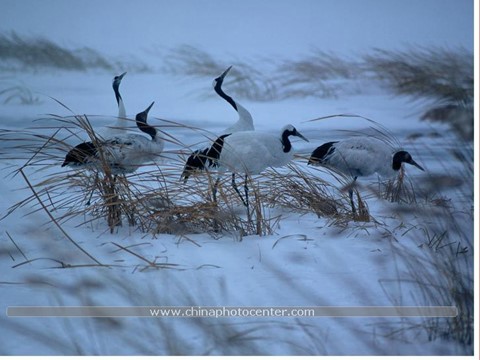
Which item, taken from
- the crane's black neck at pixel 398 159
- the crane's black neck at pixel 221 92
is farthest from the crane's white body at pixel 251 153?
the crane's black neck at pixel 398 159

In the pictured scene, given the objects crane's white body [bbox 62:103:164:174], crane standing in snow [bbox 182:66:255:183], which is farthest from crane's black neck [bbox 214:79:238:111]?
crane's white body [bbox 62:103:164:174]

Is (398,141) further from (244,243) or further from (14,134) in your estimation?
A: (14,134)

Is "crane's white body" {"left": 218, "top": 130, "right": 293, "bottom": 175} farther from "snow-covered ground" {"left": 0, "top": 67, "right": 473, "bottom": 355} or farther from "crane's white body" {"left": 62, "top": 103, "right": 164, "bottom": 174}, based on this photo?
"crane's white body" {"left": 62, "top": 103, "right": 164, "bottom": 174}

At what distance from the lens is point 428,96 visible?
236cm

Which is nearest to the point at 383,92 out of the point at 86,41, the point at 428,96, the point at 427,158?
the point at 428,96

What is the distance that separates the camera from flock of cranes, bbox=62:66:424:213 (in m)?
2.29

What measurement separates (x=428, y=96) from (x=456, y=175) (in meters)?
0.35

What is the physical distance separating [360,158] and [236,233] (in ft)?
1.86

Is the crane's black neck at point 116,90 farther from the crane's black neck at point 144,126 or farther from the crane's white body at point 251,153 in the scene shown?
the crane's white body at point 251,153

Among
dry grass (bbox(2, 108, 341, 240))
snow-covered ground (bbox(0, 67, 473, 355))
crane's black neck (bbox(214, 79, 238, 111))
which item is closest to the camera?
snow-covered ground (bbox(0, 67, 473, 355))

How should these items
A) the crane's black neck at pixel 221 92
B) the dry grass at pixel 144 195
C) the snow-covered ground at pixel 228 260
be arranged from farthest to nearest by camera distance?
the crane's black neck at pixel 221 92 < the dry grass at pixel 144 195 < the snow-covered ground at pixel 228 260

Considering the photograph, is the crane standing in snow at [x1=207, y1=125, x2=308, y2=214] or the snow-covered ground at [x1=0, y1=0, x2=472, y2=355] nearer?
the snow-covered ground at [x1=0, y1=0, x2=472, y2=355]

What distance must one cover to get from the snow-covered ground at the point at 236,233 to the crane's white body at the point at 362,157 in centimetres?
5

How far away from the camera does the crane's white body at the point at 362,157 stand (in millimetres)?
2324
